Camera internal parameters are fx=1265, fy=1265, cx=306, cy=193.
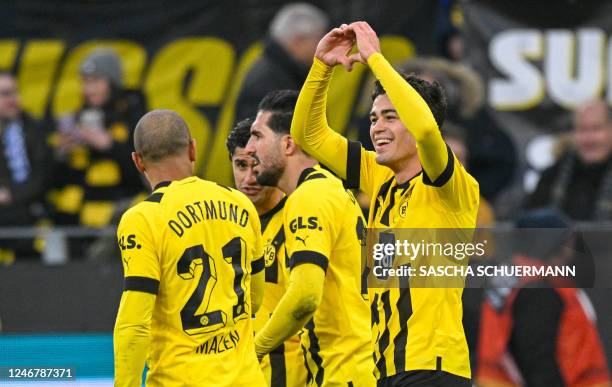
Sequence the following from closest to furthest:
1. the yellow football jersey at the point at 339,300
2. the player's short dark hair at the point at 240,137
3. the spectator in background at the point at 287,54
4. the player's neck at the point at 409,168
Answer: the player's neck at the point at 409,168, the yellow football jersey at the point at 339,300, the player's short dark hair at the point at 240,137, the spectator in background at the point at 287,54

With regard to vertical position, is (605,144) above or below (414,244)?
above

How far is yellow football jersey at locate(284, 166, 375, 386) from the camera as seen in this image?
5992mm

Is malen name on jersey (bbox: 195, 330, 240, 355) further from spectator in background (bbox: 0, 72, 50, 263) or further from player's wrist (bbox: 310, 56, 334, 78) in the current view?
spectator in background (bbox: 0, 72, 50, 263)

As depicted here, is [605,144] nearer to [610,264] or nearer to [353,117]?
[610,264]

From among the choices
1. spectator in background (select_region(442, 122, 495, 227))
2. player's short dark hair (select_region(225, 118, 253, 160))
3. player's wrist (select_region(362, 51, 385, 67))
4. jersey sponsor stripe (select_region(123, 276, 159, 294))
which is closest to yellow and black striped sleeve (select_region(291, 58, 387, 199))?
player's wrist (select_region(362, 51, 385, 67))

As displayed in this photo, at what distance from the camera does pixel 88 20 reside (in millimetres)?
11523

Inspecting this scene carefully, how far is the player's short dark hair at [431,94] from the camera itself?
5688mm

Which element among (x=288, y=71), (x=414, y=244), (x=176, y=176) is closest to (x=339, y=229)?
(x=414, y=244)

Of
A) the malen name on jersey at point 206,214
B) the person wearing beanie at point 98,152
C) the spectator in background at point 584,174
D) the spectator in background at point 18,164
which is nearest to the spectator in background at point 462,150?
the spectator in background at point 584,174

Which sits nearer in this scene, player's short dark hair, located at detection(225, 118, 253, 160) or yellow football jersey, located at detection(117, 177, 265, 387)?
yellow football jersey, located at detection(117, 177, 265, 387)

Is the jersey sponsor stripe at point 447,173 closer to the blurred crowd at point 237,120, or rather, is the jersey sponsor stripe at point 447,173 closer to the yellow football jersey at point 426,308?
the yellow football jersey at point 426,308

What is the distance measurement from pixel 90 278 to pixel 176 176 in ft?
14.7

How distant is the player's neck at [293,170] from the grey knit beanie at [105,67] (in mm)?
5160

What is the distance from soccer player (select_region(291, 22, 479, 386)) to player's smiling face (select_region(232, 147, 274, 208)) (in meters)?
1.04
